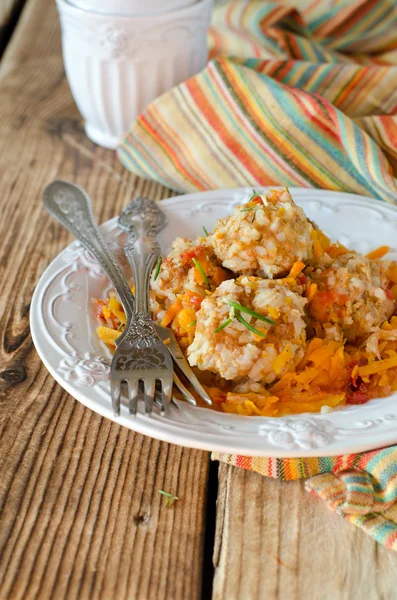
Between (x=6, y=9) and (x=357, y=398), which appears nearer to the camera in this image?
(x=357, y=398)

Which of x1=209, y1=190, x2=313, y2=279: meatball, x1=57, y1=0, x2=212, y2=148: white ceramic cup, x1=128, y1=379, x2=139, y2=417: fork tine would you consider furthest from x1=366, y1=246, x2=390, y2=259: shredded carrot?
x1=57, y1=0, x2=212, y2=148: white ceramic cup

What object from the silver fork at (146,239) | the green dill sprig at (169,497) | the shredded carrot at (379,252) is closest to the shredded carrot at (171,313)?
the silver fork at (146,239)

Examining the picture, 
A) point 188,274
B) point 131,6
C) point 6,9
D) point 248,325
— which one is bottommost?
point 6,9

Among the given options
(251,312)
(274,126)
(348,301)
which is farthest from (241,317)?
(274,126)

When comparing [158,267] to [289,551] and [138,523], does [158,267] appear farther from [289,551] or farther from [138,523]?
[289,551]

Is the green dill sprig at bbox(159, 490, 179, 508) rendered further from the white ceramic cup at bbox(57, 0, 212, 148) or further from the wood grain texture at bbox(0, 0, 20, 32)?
the wood grain texture at bbox(0, 0, 20, 32)

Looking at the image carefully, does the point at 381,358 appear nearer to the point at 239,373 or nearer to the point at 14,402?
the point at 239,373
